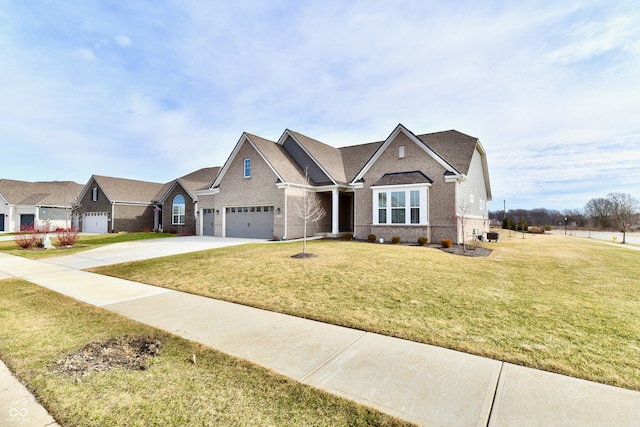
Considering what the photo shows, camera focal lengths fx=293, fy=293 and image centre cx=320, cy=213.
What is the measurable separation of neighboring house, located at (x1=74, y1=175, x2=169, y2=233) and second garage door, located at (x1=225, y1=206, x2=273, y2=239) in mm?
15296

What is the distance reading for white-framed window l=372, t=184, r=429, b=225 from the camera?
17484 millimetres

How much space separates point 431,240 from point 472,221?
560 centimetres

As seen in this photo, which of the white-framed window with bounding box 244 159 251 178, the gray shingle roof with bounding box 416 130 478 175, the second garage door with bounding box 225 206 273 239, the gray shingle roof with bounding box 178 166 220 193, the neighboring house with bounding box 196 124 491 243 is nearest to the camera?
the neighboring house with bounding box 196 124 491 243

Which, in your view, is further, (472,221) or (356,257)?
(472,221)

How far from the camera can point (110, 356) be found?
4.11 m

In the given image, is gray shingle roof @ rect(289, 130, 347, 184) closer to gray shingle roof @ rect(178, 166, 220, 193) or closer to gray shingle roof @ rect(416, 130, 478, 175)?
gray shingle roof @ rect(416, 130, 478, 175)

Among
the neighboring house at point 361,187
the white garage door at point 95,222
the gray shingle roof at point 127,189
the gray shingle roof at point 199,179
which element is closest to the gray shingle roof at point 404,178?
the neighboring house at point 361,187

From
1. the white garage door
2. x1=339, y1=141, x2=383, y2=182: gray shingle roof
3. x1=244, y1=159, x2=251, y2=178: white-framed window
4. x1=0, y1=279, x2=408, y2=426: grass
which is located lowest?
x1=0, y1=279, x2=408, y2=426: grass

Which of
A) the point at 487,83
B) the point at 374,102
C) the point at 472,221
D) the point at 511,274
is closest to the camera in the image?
the point at 511,274

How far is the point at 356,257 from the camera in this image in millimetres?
11805

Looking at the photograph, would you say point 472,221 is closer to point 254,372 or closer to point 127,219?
point 254,372

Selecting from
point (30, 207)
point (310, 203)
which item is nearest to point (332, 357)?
point (310, 203)

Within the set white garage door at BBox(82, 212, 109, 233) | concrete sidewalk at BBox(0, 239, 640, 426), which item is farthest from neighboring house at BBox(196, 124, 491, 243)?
white garage door at BBox(82, 212, 109, 233)

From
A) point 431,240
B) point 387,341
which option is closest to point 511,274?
point 387,341
